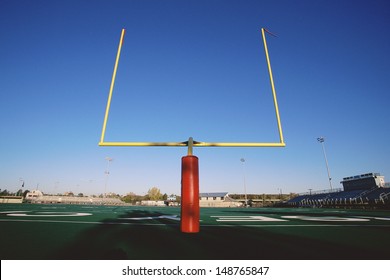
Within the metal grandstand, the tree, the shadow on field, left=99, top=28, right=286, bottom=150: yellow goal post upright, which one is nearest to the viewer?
the shadow on field

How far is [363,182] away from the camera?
29.1m

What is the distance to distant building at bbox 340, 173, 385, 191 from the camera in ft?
88.5

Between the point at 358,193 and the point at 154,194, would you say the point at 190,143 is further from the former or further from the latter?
the point at 154,194

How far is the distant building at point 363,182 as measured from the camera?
26969mm

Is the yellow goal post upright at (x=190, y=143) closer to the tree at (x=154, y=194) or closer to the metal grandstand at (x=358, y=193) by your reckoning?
the metal grandstand at (x=358, y=193)

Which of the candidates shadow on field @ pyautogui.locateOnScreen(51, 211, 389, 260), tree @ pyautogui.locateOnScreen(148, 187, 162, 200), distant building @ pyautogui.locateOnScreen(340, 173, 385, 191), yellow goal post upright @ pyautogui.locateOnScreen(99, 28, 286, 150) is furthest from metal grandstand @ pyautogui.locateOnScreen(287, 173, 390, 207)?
tree @ pyautogui.locateOnScreen(148, 187, 162, 200)

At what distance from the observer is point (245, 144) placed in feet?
10.2

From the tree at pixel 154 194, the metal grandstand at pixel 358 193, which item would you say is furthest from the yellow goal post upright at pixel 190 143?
the tree at pixel 154 194

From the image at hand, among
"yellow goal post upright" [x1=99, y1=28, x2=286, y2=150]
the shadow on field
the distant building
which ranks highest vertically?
the distant building

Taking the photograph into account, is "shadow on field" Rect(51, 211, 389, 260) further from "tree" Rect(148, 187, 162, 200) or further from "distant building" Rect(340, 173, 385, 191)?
"tree" Rect(148, 187, 162, 200)

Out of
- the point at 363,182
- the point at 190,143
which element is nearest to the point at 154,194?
the point at 363,182
